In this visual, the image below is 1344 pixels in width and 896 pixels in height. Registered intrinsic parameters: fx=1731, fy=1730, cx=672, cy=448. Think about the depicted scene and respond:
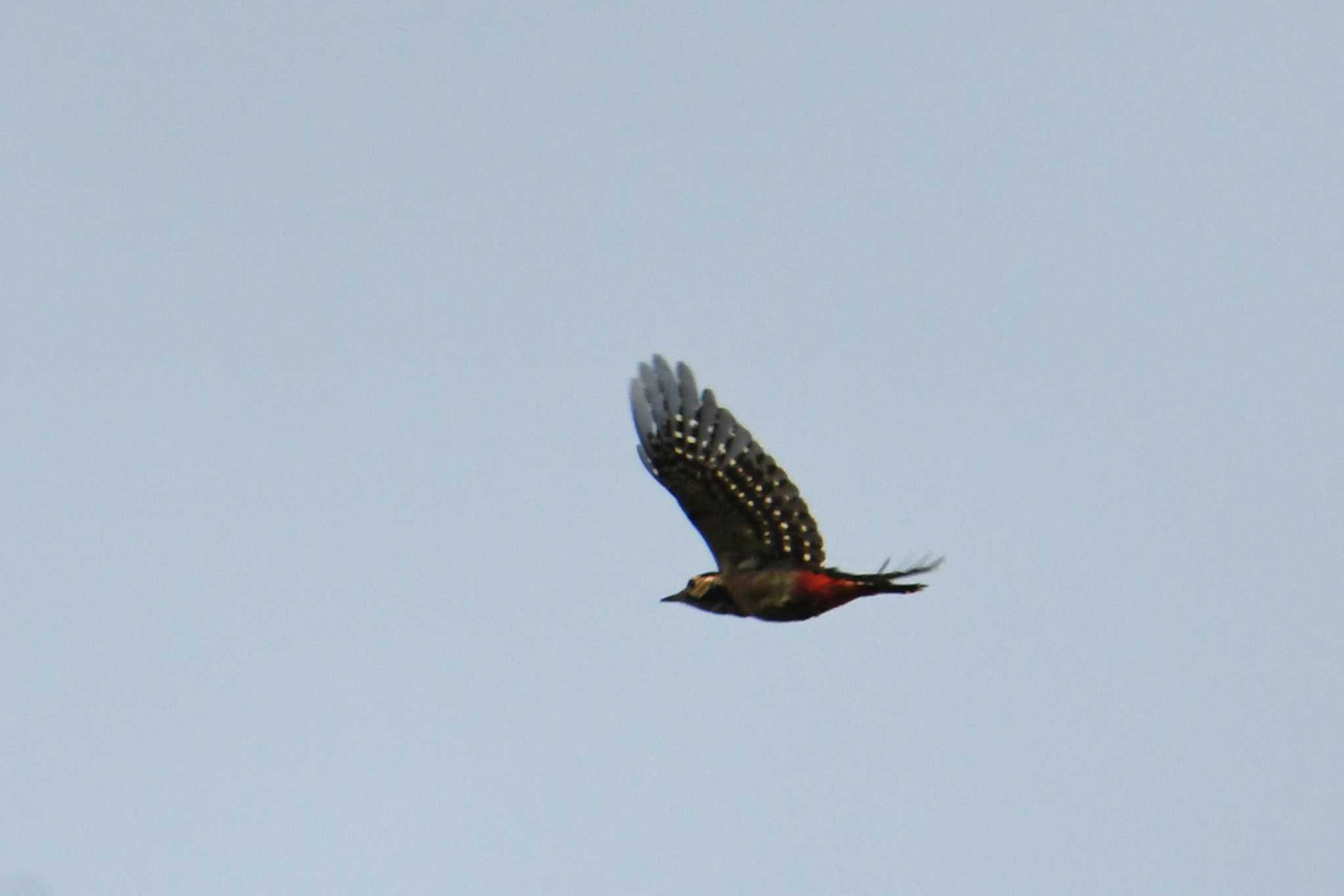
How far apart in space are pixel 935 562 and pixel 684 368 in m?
4.27

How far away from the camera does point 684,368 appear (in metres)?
19.5

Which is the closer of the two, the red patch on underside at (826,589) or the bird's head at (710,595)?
the red patch on underside at (826,589)

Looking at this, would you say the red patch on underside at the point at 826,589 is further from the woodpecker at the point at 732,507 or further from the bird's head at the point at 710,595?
the bird's head at the point at 710,595

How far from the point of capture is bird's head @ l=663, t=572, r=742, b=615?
18.8 meters

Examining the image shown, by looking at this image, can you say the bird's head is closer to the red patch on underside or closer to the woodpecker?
the woodpecker

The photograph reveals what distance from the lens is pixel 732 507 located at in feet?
61.7

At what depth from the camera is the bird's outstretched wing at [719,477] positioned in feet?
60.6

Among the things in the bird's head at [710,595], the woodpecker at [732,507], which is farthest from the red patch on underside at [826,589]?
the bird's head at [710,595]

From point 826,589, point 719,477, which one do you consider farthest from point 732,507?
point 826,589

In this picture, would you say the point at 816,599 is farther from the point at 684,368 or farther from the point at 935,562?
the point at 684,368

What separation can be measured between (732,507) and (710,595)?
986 mm

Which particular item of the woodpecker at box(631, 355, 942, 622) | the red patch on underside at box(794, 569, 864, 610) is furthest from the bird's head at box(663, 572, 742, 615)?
the red patch on underside at box(794, 569, 864, 610)

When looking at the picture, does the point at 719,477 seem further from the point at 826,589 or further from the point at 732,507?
the point at 826,589

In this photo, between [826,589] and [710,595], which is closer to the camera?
[826,589]
